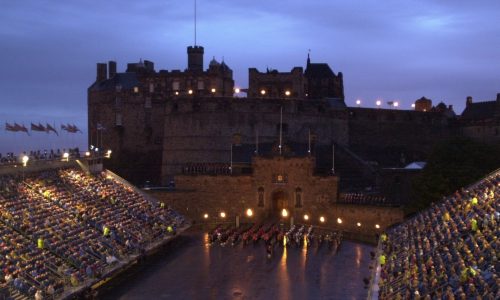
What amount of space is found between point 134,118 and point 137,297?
38.9 metres

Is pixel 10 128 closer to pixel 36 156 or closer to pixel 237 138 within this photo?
pixel 36 156

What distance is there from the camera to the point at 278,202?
49750mm

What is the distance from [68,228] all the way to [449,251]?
18373mm

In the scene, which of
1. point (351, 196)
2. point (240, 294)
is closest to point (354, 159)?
point (351, 196)

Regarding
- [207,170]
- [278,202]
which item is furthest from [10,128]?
[278,202]

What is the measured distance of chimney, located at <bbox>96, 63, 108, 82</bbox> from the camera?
70438 mm

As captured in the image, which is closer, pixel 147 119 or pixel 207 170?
pixel 207 170

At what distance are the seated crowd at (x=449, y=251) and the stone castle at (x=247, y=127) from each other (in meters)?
17.6

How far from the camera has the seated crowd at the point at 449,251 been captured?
68.7 ft

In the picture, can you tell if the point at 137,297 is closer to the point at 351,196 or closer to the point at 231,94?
the point at 351,196

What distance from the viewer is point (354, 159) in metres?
57.1

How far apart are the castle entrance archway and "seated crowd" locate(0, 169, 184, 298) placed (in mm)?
8397

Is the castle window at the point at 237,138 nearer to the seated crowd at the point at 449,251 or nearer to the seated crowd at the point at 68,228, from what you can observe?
the seated crowd at the point at 68,228

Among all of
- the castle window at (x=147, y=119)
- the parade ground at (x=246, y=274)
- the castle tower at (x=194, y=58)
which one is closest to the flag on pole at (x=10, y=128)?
the parade ground at (x=246, y=274)
